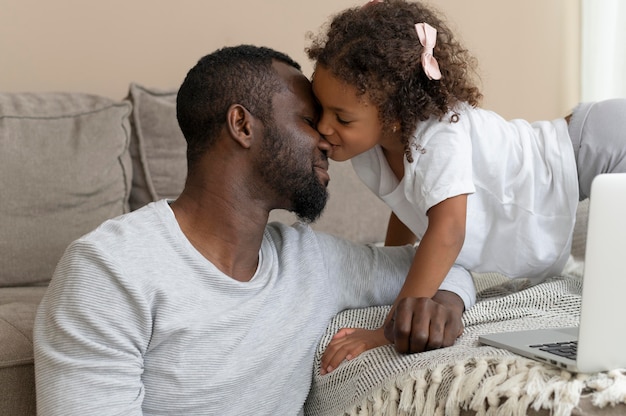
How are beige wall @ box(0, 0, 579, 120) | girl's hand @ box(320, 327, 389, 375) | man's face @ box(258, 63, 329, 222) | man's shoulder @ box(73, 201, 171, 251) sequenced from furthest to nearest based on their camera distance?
beige wall @ box(0, 0, 579, 120), man's face @ box(258, 63, 329, 222), girl's hand @ box(320, 327, 389, 375), man's shoulder @ box(73, 201, 171, 251)

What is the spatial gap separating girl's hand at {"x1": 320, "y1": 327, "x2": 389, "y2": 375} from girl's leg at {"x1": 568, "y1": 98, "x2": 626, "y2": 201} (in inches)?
26.0

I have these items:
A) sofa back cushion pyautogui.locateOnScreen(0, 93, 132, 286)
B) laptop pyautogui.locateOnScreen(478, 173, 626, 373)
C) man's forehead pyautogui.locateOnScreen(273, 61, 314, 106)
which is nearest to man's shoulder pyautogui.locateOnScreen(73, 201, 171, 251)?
man's forehead pyautogui.locateOnScreen(273, 61, 314, 106)

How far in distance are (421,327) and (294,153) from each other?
0.41 metres

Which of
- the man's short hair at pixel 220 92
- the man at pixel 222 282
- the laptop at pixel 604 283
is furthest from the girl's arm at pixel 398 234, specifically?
the laptop at pixel 604 283

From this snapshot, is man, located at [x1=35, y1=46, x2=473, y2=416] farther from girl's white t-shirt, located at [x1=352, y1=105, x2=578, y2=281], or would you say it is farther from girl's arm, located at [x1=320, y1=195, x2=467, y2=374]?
girl's white t-shirt, located at [x1=352, y1=105, x2=578, y2=281]

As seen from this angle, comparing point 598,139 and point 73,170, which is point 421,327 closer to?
point 598,139

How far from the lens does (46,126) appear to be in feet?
7.02

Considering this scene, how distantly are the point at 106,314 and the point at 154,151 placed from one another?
3.67 ft

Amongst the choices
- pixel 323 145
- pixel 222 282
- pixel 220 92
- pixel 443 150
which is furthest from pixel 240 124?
pixel 443 150

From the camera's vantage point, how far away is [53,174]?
2092 millimetres

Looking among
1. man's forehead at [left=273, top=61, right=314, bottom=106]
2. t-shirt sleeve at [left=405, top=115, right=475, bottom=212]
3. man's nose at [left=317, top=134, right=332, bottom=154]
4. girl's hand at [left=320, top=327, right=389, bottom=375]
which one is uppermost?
man's forehead at [left=273, top=61, right=314, bottom=106]

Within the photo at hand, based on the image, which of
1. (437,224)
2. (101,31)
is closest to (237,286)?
(437,224)

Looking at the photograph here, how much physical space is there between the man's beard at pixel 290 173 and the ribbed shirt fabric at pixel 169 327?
10 cm

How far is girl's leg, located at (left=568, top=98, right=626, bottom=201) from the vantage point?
1785 millimetres
